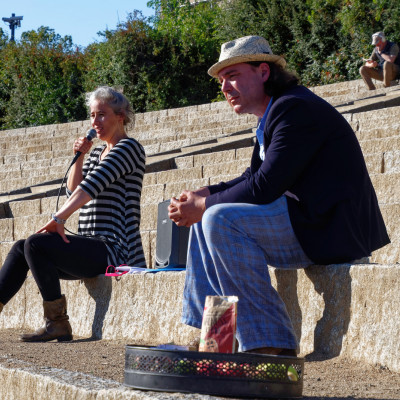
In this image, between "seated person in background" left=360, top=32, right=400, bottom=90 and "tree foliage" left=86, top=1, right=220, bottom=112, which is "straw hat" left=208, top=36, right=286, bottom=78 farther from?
"tree foliage" left=86, top=1, right=220, bottom=112

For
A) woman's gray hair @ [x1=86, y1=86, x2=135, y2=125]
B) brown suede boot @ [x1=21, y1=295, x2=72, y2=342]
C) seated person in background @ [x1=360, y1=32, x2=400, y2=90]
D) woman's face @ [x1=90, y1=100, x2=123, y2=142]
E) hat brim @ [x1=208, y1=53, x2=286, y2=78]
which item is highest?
seated person in background @ [x1=360, y1=32, x2=400, y2=90]

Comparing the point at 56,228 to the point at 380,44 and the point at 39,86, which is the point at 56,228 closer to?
the point at 380,44

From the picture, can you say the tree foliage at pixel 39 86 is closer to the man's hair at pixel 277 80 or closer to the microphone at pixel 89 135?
the microphone at pixel 89 135

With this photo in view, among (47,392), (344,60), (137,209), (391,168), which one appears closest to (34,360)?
(47,392)

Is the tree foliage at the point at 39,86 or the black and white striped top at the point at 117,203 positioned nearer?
the black and white striped top at the point at 117,203

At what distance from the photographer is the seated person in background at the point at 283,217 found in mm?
2879

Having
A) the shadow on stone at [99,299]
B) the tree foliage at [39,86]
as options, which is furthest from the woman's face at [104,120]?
the tree foliage at [39,86]

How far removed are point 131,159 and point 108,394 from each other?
2.27m

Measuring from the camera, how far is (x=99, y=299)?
448cm

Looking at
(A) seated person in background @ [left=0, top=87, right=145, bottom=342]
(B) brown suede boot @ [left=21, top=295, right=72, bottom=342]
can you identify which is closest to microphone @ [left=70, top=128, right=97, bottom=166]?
(A) seated person in background @ [left=0, top=87, right=145, bottom=342]

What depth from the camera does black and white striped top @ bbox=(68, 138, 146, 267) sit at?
14.6 ft

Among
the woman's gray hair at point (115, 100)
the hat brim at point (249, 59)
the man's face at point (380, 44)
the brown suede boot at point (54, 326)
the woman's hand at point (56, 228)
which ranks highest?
the man's face at point (380, 44)

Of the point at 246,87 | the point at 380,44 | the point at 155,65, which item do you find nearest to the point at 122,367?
the point at 246,87

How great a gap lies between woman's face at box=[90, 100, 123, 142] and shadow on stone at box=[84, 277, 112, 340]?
77cm
